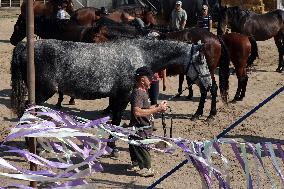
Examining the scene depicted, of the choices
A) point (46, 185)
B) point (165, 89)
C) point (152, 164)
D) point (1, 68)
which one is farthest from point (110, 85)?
point (1, 68)

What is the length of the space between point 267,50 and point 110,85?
11581 millimetres

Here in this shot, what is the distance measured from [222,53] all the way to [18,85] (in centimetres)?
465

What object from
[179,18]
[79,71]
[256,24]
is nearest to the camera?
[79,71]

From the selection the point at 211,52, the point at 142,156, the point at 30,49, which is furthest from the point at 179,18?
the point at 30,49

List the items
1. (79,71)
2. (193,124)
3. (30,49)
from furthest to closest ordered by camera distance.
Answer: (193,124) → (79,71) → (30,49)

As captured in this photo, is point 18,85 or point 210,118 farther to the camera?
point 210,118

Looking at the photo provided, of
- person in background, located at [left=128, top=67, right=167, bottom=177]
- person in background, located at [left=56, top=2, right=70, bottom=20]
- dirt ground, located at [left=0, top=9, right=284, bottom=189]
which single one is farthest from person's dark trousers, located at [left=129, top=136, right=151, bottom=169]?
person in background, located at [left=56, top=2, right=70, bottom=20]

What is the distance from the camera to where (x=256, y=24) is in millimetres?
16125

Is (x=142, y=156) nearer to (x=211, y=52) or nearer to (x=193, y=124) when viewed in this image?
(x=193, y=124)

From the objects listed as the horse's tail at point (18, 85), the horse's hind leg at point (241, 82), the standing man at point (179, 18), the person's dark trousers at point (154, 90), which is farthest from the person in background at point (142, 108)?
the standing man at point (179, 18)

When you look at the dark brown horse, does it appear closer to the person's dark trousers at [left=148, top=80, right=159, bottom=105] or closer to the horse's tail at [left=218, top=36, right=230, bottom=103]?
the horse's tail at [left=218, top=36, right=230, bottom=103]

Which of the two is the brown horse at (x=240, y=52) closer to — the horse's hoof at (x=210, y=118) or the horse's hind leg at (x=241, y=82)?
the horse's hind leg at (x=241, y=82)

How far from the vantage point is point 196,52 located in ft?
30.3

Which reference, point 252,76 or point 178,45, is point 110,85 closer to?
point 178,45
